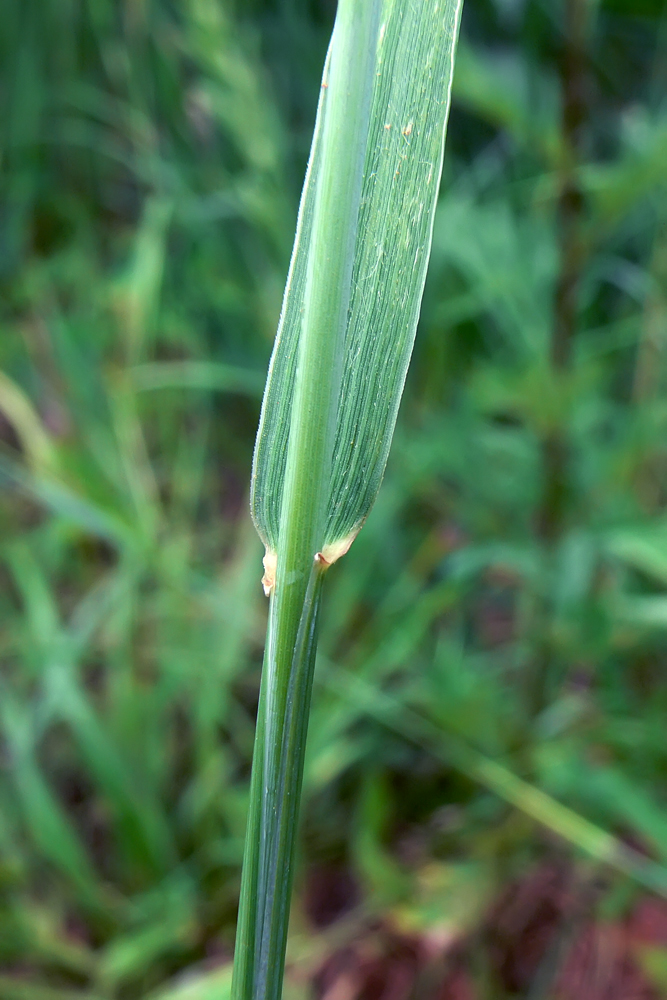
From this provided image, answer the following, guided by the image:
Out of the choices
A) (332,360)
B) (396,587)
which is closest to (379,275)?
(332,360)

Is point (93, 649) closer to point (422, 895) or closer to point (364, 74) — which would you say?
point (422, 895)

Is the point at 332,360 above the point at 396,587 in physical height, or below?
above

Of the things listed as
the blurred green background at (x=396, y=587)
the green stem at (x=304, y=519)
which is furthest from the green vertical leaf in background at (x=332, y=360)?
the blurred green background at (x=396, y=587)

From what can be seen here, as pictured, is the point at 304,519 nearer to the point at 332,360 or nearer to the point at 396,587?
the point at 332,360

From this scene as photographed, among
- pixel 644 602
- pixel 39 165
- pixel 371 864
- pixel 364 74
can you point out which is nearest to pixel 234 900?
pixel 371 864

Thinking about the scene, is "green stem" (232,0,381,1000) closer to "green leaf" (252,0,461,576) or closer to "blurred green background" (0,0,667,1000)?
"green leaf" (252,0,461,576)

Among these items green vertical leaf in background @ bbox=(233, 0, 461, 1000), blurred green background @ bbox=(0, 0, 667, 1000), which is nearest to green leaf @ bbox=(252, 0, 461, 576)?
green vertical leaf in background @ bbox=(233, 0, 461, 1000)

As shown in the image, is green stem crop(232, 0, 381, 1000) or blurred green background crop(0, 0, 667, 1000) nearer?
green stem crop(232, 0, 381, 1000)
